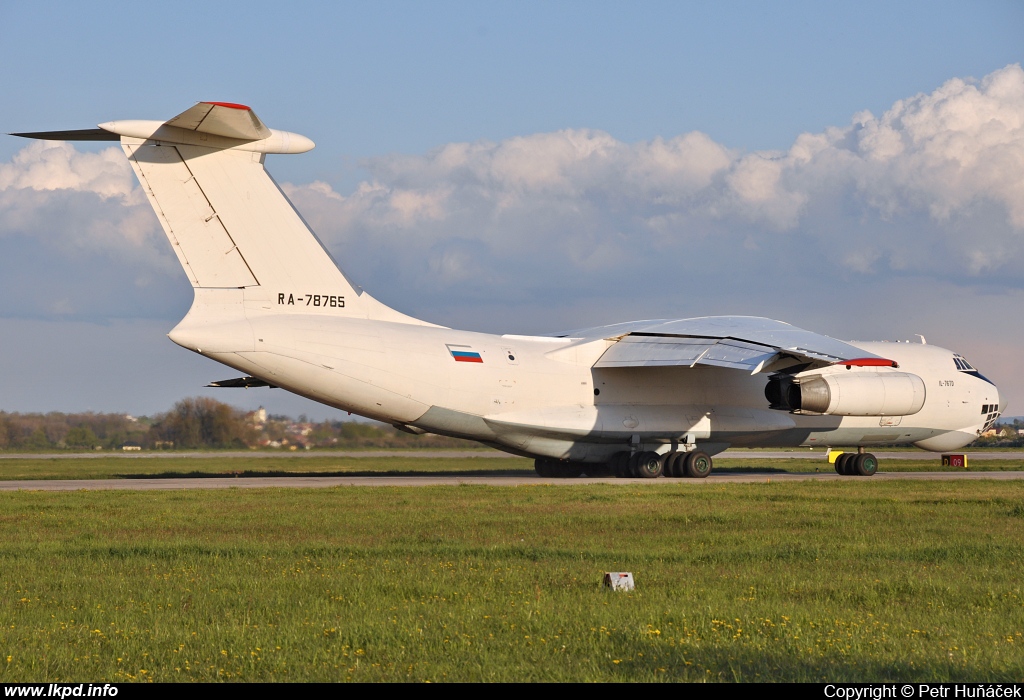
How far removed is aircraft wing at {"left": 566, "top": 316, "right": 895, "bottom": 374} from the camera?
1933cm

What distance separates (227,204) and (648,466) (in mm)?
10006

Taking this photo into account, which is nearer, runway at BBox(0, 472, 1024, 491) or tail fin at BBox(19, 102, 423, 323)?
tail fin at BBox(19, 102, 423, 323)

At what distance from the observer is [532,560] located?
943cm

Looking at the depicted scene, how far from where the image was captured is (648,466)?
70.6ft

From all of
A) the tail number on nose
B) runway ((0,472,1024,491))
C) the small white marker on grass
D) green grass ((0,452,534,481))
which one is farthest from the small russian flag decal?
the small white marker on grass

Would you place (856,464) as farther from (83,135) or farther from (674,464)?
(83,135)

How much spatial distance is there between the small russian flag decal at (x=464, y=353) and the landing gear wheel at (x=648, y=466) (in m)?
4.22

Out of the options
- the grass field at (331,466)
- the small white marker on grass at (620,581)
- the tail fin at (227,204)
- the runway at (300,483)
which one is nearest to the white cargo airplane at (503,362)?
the tail fin at (227,204)

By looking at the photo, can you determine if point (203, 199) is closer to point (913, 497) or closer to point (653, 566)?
point (653, 566)

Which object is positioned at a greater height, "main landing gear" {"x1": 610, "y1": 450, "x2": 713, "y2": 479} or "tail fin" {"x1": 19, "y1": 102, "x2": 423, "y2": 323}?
"tail fin" {"x1": 19, "y1": 102, "x2": 423, "y2": 323}

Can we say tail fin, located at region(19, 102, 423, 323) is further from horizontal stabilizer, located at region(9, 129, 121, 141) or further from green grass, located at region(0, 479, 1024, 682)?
green grass, located at region(0, 479, 1024, 682)

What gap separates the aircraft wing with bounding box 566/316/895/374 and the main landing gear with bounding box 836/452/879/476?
4047mm

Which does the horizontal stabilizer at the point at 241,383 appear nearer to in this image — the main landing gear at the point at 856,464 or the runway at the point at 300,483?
the runway at the point at 300,483
